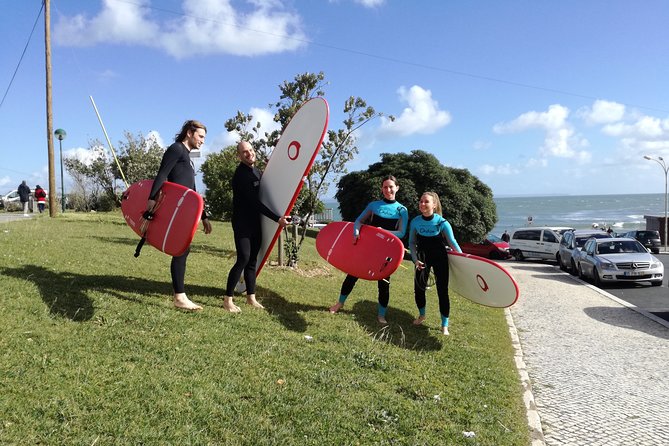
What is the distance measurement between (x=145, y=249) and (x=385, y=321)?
5.54 m

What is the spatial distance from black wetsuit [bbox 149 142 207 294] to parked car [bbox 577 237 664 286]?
13.3 meters

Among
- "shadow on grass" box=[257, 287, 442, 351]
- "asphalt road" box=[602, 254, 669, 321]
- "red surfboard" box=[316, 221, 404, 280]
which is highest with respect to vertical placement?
"red surfboard" box=[316, 221, 404, 280]

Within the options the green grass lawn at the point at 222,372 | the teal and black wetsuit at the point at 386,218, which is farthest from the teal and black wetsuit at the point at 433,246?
the green grass lawn at the point at 222,372

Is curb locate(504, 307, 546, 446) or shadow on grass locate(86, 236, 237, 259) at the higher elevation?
shadow on grass locate(86, 236, 237, 259)

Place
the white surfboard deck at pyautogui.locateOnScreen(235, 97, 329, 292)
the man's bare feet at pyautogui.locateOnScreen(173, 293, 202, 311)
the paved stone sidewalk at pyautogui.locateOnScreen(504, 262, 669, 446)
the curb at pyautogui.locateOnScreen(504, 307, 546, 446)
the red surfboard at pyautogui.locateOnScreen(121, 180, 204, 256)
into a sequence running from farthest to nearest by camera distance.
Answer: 1. the white surfboard deck at pyautogui.locateOnScreen(235, 97, 329, 292)
2. the man's bare feet at pyautogui.locateOnScreen(173, 293, 202, 311)
3. the red surfboard at pyautogui.locateOnScreen(121, 180, 204, 256)
4. the paved stone sidewalk at pyautogui.locateOnScreen(504, 262, 669, 446)
5. the curb at pyautogui.locateOnScreen(504, 307, 546, 446)

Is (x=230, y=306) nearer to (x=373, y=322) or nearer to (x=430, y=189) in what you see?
(x=373, y=322)

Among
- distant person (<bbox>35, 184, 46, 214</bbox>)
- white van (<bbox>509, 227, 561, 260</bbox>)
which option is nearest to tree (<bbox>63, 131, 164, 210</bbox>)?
distant person (<bbox>35, 184, 46, 214</bbox>)

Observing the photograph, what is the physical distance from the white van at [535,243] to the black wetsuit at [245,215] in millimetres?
21915

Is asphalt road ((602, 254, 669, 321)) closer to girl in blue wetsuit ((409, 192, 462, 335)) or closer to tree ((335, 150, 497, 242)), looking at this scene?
girl in blue wetsuit ((409, 192, 462, 335))

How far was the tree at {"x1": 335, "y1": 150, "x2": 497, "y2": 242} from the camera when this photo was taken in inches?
1037

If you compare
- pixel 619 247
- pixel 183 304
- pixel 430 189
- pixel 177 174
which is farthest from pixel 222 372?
pixel 430 189

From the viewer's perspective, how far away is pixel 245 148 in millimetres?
5242

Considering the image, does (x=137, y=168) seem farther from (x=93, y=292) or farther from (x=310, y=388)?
(x=310, y=388)

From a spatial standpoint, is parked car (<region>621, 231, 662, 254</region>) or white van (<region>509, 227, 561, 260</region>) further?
parked car (<region>621, 231, 662, 254</region>)
